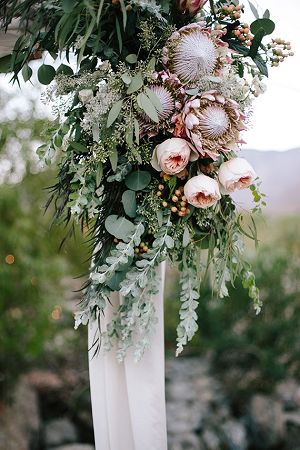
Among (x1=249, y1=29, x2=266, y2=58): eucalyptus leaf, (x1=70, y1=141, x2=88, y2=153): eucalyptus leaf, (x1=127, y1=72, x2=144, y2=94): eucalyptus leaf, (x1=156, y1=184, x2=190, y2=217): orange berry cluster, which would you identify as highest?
(x1=249, y1=29, x2=266, y2=58): eucalyptus leaf

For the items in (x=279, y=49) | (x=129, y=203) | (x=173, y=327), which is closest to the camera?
(x=129, y=203)

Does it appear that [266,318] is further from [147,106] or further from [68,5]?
[68,5]

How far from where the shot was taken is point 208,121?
1060mm

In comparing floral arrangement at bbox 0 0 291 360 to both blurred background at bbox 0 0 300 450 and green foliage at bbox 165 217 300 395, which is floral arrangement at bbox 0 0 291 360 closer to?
blurred background at bbox 0 0 300 450

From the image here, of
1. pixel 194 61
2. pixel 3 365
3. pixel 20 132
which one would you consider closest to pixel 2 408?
pixel 3 365

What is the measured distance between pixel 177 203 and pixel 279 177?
5.55 feet

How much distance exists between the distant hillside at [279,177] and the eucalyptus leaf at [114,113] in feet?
5.37

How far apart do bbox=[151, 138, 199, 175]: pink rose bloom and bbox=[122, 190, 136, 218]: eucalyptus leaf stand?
9 centimetres

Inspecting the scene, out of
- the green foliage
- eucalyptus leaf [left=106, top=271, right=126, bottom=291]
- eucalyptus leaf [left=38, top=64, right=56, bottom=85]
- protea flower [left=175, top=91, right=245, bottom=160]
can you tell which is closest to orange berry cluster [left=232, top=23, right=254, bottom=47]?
protea flower [left=175, top=91, right=245, bottom=160]

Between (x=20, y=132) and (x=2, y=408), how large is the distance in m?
1.34

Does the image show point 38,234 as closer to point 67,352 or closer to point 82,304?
point 67,352

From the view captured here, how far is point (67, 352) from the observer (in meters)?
2.84

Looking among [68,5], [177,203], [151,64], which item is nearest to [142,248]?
[177,203]

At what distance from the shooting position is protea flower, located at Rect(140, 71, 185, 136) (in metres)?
1.08
